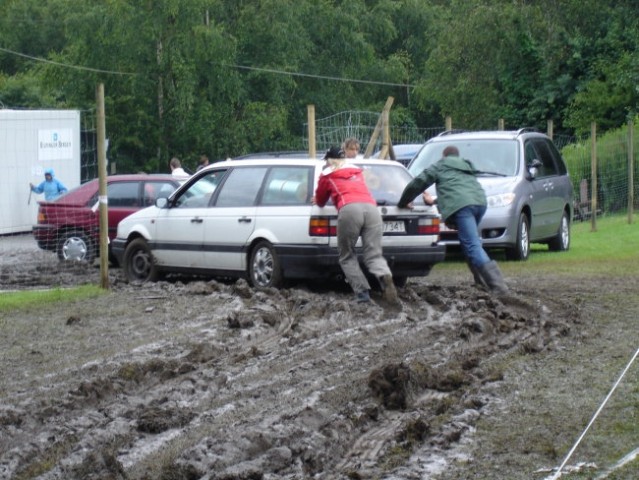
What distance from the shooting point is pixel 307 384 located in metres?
8.30

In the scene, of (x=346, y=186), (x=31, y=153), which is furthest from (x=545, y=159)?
(x=31, y=153)

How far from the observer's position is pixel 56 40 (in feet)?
215

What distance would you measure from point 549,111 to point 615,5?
7.82 m

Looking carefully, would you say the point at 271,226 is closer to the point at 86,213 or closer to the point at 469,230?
the point at 469,230

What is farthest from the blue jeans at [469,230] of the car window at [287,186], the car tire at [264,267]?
the car tire at [264,267]

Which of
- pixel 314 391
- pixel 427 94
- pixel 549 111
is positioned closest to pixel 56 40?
pixel 427 94

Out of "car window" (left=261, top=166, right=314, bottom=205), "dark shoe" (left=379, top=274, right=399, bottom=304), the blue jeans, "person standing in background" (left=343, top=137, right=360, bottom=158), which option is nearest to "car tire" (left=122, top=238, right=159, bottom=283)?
"car window" (left=261, top=166, right=314, bottom=205)

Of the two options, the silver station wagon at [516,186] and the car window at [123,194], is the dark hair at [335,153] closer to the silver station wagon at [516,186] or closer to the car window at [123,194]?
the silver station wagon at [516,186]

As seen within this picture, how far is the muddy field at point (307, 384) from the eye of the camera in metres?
6.35

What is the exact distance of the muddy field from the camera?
6.35m

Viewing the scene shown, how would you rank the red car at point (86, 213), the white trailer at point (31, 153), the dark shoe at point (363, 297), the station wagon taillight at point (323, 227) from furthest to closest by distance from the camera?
the white trailer at point (31, 153) → the red car at point (86, 213) → the station wagon taillight at point (323, 227) → the dark shoe at point (363, 297)

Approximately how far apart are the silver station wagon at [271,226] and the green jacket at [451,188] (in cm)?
28

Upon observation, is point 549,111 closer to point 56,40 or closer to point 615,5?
point 615,5

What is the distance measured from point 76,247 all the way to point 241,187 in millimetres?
5126
